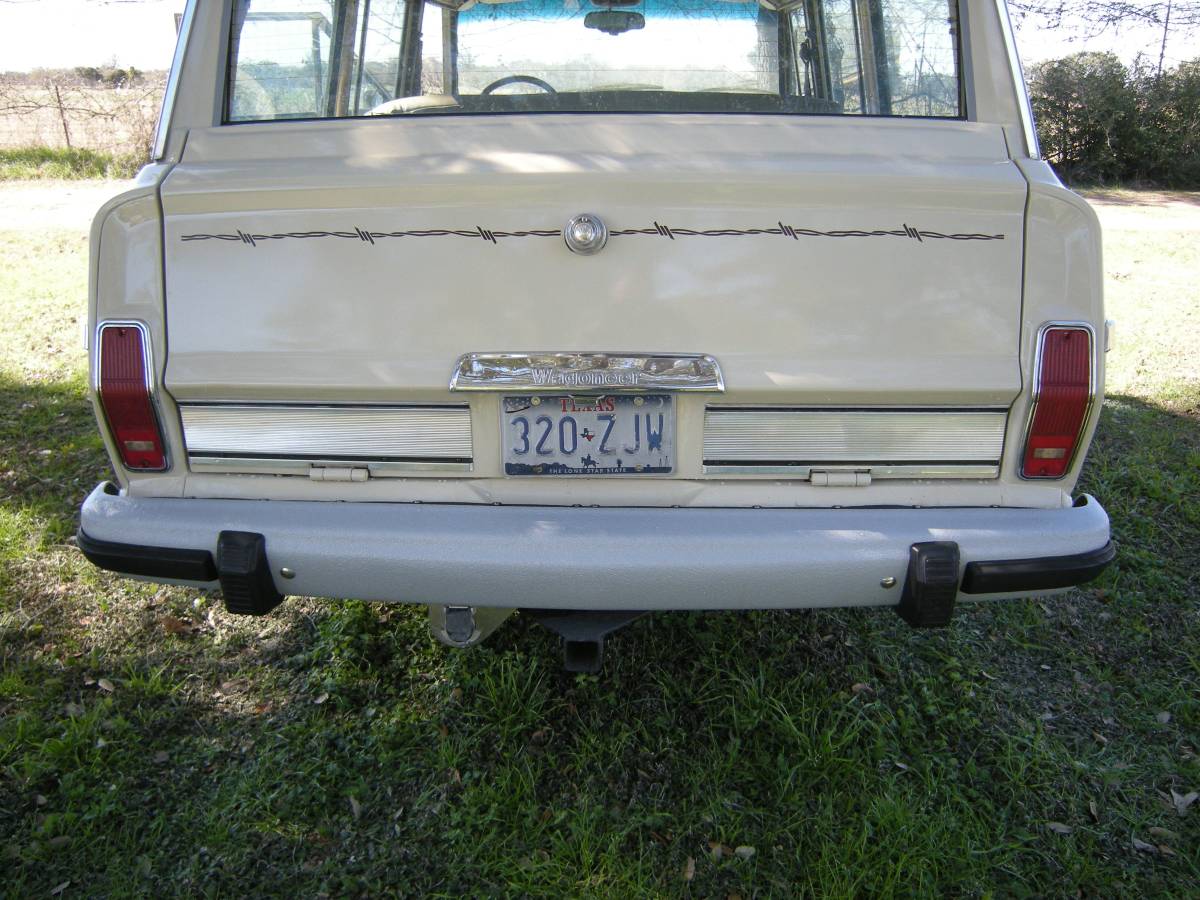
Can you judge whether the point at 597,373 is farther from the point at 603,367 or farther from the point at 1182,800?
the point at 1182,800

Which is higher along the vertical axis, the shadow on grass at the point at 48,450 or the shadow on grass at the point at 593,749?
the shadow on grass at the point at 48,450

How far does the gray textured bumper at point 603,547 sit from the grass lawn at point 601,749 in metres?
0.65

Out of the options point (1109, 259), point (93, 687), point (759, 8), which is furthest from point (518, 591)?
point (1109, 259)

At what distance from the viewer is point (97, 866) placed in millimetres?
2256

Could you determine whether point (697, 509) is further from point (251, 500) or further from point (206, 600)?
point (206, 600)

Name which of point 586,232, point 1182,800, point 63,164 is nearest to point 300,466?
point 586,232

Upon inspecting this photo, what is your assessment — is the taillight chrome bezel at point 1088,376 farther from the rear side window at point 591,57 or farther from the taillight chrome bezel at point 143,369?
the taillight chrome bezel at point 143,369

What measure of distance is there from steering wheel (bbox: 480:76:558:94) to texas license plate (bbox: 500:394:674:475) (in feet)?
3.41

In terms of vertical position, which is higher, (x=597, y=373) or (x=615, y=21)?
(x=615, y=21)

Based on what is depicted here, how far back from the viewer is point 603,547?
83.8 inches

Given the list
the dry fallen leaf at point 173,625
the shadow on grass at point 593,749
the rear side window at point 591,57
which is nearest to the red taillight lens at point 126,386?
the rear side window at point 591,57

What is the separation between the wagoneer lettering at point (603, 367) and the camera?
7.09 ft

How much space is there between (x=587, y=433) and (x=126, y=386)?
1141 mm

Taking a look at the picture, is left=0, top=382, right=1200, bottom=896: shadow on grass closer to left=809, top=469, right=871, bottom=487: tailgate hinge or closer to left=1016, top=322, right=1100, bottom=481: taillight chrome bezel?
left=809, top=469, right=871, bottom=487: tailgate hinge
